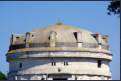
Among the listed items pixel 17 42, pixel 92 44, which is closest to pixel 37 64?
pixel 17 42

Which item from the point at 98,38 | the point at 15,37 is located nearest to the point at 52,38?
the point at 15,37

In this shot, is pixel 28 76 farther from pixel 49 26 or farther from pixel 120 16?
pixel 120 16

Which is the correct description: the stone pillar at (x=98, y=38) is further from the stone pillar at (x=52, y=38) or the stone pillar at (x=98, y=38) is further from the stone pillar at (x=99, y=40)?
the stone pillar at (x=52, y=38)

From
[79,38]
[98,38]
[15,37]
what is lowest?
[79,38]

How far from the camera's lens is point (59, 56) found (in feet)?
206

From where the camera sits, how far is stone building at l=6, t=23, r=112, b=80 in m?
62.9

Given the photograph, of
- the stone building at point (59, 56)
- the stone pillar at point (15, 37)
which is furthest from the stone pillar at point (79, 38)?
the stone pillar at point (15, 37)

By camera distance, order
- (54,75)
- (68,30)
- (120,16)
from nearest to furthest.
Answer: (120,16), (54,75), (68,30)

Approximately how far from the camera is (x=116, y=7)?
4566cm

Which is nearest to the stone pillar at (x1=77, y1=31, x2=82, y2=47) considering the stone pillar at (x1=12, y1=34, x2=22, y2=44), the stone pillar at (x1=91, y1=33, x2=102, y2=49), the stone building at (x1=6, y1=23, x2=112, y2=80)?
the stone building at (x1=6, y1=23, x2=112, y2=80)

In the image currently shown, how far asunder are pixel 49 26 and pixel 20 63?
9.40 meters

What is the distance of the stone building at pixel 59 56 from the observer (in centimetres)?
6291

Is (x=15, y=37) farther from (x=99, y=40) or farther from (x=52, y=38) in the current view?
(x=99, y=40)

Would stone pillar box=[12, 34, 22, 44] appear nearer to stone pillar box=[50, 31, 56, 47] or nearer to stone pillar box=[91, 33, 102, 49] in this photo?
stone pillar box=[50, 31, 56, 47]
